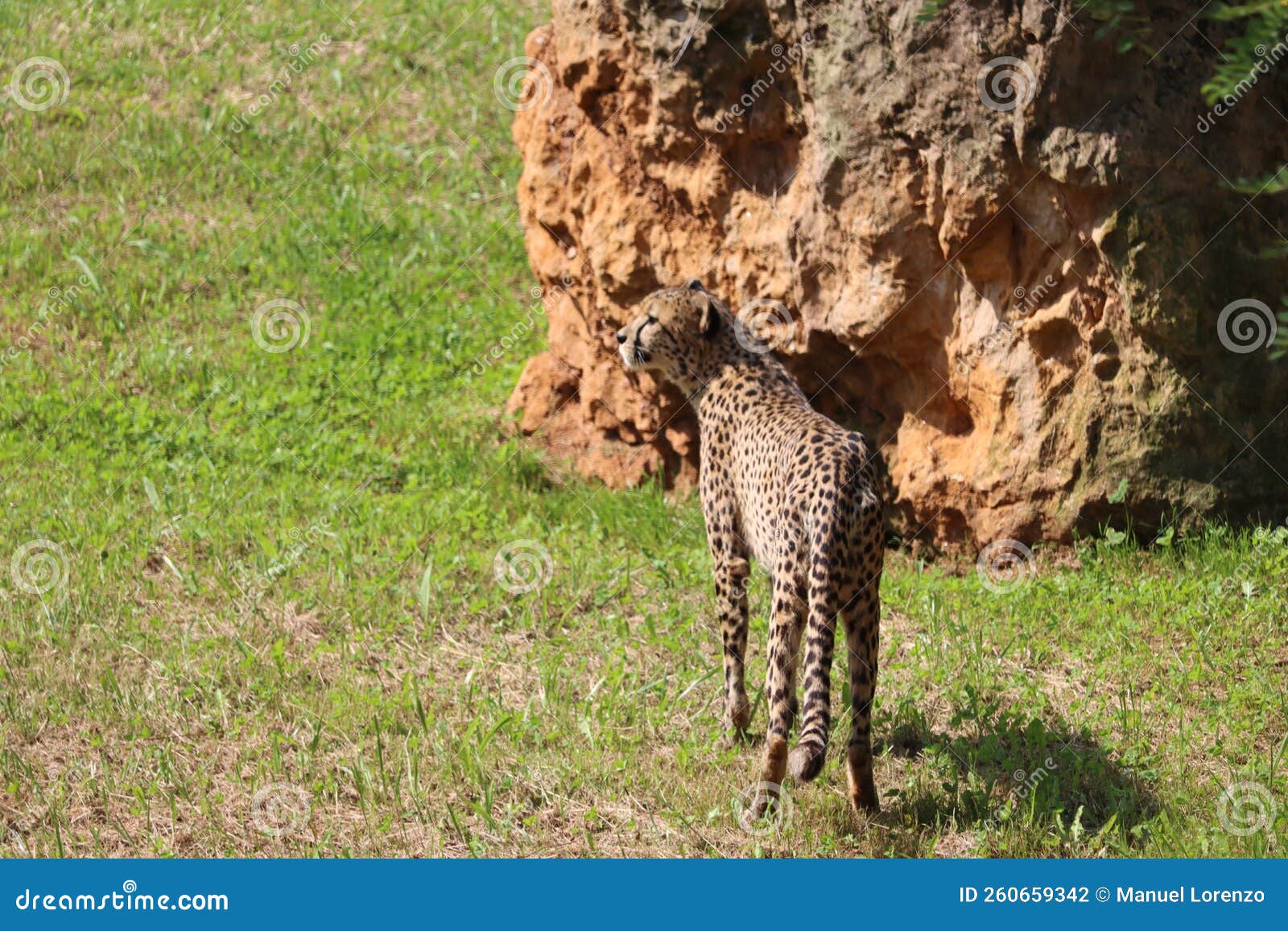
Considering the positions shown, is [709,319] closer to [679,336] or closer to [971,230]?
[679,336]

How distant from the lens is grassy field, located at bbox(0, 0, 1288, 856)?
5.94m

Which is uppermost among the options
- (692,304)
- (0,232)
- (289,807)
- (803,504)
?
(0,232)

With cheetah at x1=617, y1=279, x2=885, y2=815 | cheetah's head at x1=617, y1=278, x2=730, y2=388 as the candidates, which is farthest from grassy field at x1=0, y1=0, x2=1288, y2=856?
cheetah's head at x1=617, y1=278, x2=730, y2=388

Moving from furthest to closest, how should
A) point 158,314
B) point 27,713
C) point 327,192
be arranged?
point 327,192
point 158,314
point 27,713

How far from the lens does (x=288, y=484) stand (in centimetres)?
943

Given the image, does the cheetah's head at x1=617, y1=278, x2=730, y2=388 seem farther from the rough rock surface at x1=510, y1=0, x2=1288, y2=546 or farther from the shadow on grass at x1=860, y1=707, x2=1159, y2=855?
the shadow on grass at x1=860, y1=707, x2=1159, y2=855

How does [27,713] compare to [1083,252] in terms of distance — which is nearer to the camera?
[27,713]

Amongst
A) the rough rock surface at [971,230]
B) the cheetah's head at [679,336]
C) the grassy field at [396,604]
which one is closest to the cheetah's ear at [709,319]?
the cheetah's head at [679,336]

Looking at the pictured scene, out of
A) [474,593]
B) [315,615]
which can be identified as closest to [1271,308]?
[474,593]

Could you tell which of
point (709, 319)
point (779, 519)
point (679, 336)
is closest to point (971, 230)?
point (709, 319)

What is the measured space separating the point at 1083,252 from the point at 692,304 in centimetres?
199

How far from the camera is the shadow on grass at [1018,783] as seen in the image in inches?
225

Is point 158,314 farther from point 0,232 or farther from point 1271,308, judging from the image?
point 1271,308

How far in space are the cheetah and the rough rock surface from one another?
122 centimetres
